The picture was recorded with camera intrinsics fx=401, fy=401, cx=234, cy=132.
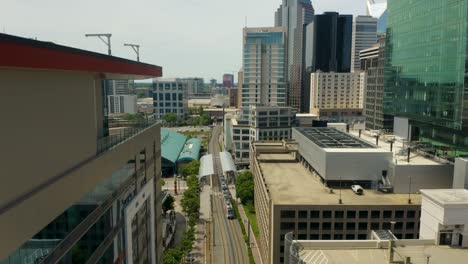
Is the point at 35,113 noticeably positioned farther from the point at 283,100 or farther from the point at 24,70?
the point at 283,100

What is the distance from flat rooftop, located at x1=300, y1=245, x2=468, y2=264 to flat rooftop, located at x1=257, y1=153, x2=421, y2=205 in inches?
748

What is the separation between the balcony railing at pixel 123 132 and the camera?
71.5ft

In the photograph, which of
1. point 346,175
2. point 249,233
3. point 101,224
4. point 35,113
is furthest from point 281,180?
point 35,113

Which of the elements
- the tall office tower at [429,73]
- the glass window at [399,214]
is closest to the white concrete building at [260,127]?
Answer: the tall office tower at [429,73]

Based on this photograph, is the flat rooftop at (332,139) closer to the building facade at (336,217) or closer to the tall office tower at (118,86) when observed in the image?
the building facade at (336,217)

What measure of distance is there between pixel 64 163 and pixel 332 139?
56.6m

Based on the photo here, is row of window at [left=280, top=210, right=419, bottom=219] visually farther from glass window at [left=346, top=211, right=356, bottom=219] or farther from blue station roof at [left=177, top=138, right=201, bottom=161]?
blue station roof at [left=177, top=138, right=201, bottom=161]

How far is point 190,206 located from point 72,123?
204 ft

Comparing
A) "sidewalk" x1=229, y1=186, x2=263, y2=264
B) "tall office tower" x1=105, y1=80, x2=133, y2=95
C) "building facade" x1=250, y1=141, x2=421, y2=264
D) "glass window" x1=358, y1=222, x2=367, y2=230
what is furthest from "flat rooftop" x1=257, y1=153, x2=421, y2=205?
"tall office tower" x1=105, y1=80, x2=133, y2=95

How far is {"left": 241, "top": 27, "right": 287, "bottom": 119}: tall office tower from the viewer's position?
149 meters

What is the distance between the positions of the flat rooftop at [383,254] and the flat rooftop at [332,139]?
31.1 meters

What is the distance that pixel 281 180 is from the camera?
205ft

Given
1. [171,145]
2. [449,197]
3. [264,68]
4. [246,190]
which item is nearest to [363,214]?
[449,197]

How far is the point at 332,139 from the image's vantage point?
224 ft
